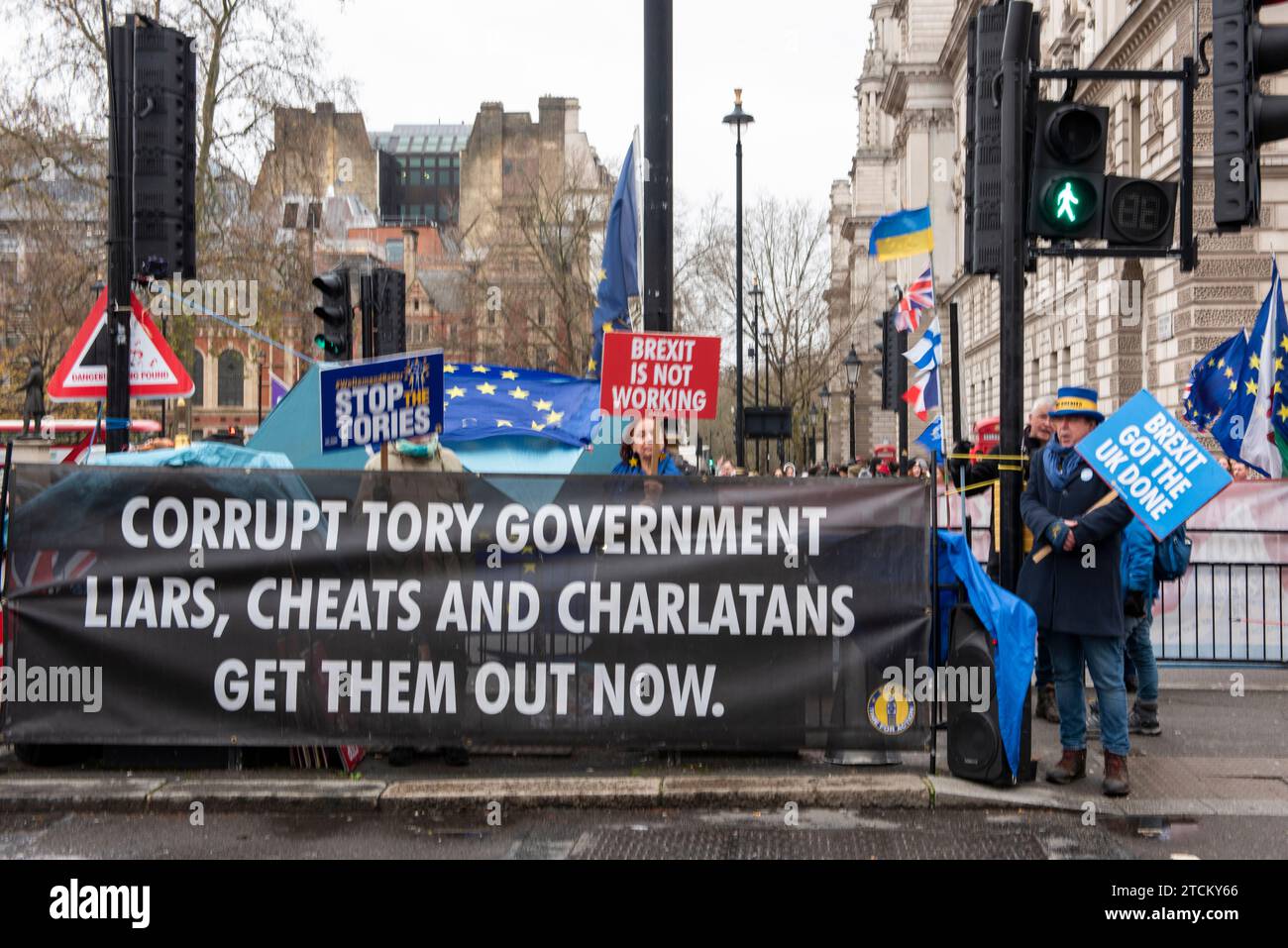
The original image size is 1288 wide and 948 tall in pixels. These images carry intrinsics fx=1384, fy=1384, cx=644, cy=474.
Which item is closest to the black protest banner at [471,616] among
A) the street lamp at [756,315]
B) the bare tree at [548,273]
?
the bare tree at [548,273]

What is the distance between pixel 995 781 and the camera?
7.07 meters

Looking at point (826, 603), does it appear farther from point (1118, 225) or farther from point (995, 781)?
point (1118, 225)

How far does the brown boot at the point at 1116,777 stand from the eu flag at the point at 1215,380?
9.38 metres

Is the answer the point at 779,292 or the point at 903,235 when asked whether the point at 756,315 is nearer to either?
the point at 779,292

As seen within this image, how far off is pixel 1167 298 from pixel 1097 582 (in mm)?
22542

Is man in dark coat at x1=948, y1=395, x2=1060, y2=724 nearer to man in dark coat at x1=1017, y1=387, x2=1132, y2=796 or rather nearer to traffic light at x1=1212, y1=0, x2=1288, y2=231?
man in dark coat at x1=1017, y1=387, x2=1132, y2=796

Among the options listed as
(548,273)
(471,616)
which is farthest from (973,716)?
(548,273)

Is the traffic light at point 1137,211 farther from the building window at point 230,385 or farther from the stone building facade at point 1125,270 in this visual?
the building window at point 230,385

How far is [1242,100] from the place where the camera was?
756 centimetres

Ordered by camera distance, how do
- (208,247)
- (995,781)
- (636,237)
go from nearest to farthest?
(995,781)
(636,237)
(208,247)

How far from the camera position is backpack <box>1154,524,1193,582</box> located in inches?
346

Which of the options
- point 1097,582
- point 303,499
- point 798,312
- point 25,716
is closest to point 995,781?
point 1097,582

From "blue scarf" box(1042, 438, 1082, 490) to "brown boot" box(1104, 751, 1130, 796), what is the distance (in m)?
1.44

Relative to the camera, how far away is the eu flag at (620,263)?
11.2 m
